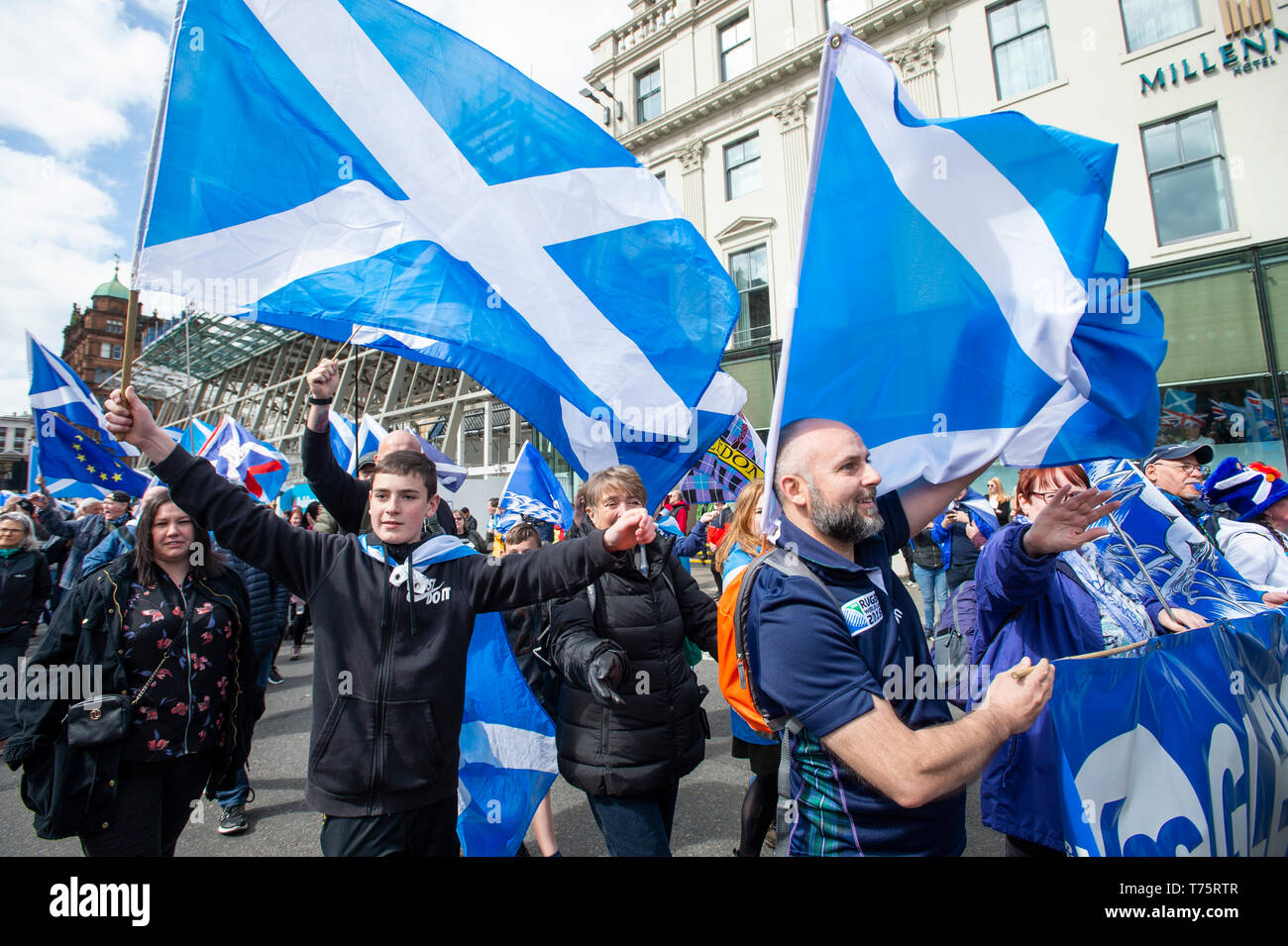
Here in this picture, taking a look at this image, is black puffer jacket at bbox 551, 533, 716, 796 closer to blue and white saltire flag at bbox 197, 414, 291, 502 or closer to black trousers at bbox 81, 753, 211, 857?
black trousers at bbox 81, 753, 211, 857

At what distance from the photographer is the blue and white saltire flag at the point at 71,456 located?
19.9ft

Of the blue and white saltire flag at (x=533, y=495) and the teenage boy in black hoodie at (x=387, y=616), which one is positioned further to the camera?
the blue and white saltire flag at (x=533, y=495)

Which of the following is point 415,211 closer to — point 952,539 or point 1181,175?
point 952,539

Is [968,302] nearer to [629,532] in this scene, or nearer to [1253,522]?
[629,532]

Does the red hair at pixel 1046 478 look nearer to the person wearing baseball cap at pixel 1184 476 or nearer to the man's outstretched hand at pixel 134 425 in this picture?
the person wearing baseball cap at pixel 1184 476

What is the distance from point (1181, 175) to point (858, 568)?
48.3 feet

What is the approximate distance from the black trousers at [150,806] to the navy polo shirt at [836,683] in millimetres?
2407

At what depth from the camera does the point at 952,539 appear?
6.91 meters

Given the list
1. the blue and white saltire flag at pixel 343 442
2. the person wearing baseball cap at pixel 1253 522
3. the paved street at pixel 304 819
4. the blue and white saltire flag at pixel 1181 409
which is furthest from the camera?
the blue and white saltire flag at pixel 1181 409

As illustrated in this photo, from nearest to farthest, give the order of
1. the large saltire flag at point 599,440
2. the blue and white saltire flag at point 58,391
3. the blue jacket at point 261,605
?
the large saltire flag at point 599,440
the blue jacket at point 261,605
the blue and white saltire flag at point 58,391

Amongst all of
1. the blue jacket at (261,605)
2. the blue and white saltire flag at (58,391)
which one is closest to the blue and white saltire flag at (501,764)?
the blue jacket at (261,605)

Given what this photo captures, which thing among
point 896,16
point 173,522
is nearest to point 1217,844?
point 173,522

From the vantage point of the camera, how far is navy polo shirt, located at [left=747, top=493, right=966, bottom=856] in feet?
4.72

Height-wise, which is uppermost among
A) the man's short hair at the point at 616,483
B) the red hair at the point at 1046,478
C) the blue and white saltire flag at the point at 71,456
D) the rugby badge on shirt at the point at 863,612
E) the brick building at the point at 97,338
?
the brick building at the point at 97,338
